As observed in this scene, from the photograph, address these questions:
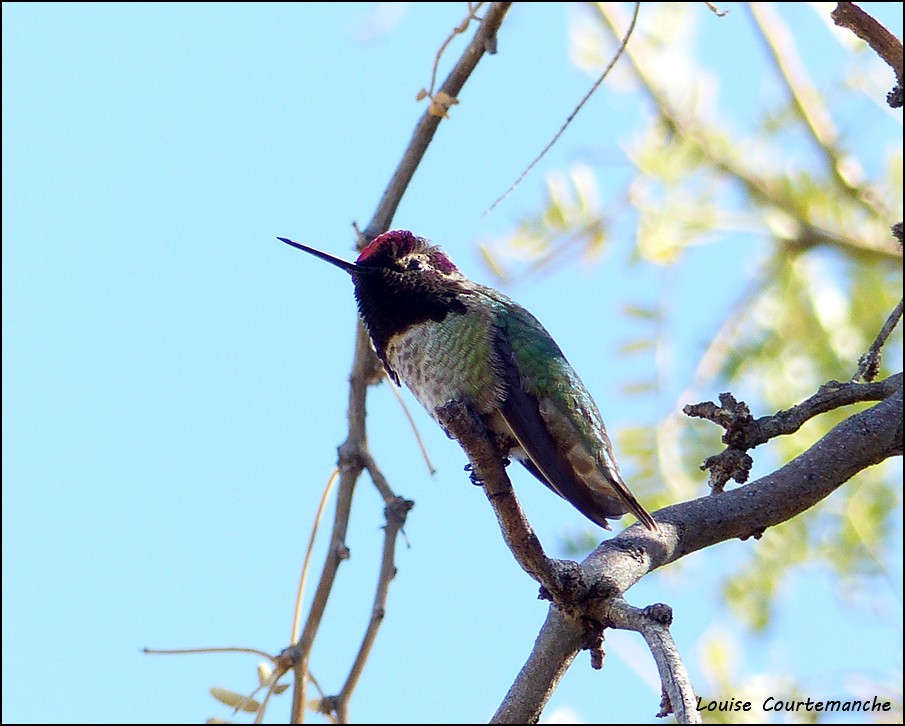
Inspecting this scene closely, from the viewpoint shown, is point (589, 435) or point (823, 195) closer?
point (589, 435)

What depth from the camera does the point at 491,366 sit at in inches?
171

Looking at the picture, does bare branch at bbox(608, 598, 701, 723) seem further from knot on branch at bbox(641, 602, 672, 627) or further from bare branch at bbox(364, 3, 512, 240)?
bare branch at bbox(364, 3, 512, 240)

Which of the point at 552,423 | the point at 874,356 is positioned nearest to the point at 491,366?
the point at 552,423

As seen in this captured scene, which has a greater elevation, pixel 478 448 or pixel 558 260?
pixel 558 260

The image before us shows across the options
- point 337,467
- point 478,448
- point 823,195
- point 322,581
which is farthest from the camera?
point 823,195

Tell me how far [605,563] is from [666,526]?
29 centimetres

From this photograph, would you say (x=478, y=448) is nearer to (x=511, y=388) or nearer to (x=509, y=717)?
(x=509, y=717)

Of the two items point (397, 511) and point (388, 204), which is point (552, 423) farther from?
point (388, 204)

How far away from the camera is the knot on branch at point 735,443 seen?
352 cm

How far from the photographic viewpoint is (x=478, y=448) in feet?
9.94

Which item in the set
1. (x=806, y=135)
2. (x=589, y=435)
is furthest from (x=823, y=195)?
(x=589, y=435)

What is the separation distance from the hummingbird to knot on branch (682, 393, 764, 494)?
506mm

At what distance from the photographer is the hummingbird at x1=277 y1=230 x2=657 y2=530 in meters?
4.24

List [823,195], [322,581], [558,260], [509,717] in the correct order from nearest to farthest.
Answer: [509,717]
[322,581]
[558,260]
[823,195]
